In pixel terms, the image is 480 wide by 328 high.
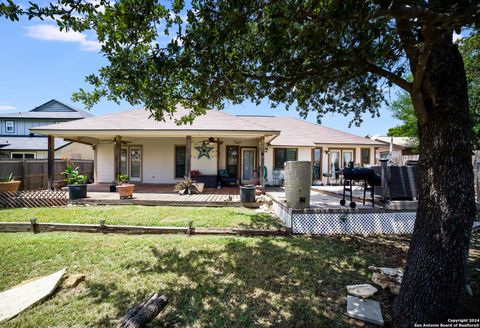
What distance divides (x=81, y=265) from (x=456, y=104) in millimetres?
5982

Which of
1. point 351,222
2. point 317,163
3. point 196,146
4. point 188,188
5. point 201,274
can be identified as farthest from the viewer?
point 317,163

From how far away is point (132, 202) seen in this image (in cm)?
887

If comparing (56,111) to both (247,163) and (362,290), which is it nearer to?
(247,163)

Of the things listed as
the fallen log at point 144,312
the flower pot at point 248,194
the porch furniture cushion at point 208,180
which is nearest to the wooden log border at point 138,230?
the fallen log at point 144,312

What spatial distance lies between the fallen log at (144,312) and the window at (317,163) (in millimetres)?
13983

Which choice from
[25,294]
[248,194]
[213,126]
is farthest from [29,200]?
[248,194]

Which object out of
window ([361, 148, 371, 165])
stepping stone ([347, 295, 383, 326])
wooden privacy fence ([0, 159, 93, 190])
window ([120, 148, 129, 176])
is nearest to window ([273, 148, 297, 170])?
window ([361, 148, 371, 165])

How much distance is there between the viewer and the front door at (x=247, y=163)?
46.6 ft

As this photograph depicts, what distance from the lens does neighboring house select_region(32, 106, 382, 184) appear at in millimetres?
10688

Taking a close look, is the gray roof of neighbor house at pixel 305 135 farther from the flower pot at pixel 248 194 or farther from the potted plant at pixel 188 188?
the flower pot at pixel 248 194

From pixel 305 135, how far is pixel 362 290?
14331 millimetres

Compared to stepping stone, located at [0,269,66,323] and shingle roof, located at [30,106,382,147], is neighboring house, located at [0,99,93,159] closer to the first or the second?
shingle roof, located at [30,106,382,147]

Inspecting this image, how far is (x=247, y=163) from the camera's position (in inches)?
563

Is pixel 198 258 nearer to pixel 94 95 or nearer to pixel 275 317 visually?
pixel 275 317
